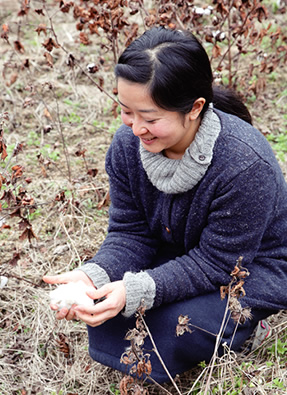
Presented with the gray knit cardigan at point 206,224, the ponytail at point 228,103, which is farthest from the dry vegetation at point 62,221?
the ponytail at point 228,103

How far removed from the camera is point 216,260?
1758 mm

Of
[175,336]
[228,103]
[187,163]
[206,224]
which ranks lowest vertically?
[175,336]

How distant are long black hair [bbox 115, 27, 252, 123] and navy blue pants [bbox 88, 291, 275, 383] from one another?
726mm

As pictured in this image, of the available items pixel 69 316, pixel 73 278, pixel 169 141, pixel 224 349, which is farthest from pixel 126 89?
pixel 224 349

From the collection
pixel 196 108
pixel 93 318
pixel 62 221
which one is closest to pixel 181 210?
pixel 196 108

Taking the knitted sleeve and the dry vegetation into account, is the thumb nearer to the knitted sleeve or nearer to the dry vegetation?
the knitted sleeve

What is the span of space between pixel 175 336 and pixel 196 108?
827 millimetres

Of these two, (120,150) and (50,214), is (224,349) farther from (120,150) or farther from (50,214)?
(50,214)

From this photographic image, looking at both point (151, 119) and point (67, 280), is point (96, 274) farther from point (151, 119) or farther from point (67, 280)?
point (151, 119)

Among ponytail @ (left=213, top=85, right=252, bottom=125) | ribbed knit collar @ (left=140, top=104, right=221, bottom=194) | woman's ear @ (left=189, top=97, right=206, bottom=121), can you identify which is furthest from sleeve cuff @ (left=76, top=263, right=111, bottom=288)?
ponytail @ (left=213, top=85, right=252, bottom=125)

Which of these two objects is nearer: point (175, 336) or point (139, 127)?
point (139, 127)

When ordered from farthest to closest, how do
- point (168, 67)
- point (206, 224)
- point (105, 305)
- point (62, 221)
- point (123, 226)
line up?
point (62, 221), point (123, 226), point (206, 224), point (105, 305), point (168, 67)

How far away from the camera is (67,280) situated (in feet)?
5.60

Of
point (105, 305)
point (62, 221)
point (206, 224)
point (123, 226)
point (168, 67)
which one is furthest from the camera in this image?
point (62, 221)
